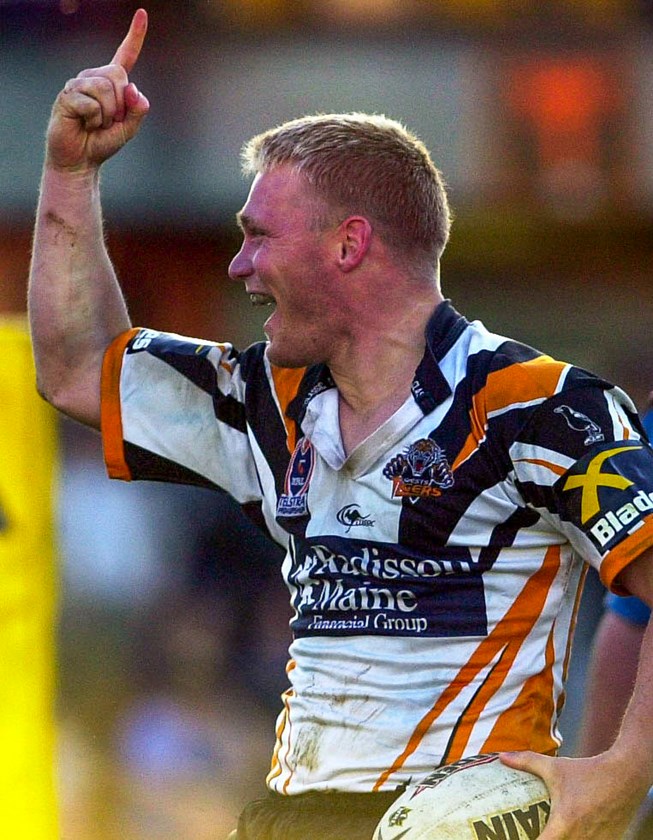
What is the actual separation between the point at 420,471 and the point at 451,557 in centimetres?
22

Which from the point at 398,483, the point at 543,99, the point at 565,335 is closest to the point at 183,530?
the point at 565,335

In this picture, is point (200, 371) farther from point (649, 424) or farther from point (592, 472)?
point (649, 424)

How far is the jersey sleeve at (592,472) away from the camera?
3.32 meters

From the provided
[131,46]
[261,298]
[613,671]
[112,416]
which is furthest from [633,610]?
[131,46]

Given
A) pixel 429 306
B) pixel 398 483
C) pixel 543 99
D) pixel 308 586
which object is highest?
pixel 543 99

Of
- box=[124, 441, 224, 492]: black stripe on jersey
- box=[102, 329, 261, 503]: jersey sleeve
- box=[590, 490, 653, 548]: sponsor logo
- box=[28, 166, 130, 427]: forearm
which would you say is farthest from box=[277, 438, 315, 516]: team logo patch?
box=[590, 490, 653, 548]: sponsor logo

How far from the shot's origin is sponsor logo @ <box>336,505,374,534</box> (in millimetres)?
3656

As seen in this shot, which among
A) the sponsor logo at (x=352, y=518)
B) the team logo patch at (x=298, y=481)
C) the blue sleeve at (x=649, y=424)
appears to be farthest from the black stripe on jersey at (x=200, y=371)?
the blue sleeve at (x=649, y=424)

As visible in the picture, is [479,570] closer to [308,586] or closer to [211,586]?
[308,586]

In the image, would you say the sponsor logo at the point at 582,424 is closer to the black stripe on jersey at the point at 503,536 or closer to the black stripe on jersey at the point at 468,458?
the black stripe on jersey at the point at 468,458

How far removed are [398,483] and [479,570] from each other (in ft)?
0.95

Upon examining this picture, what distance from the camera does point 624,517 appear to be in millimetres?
3318

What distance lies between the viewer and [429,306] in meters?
3.90

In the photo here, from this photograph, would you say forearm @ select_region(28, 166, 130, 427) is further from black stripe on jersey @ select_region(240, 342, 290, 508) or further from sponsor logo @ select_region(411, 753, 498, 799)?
sponsor logo @ select_region(411, 753, 498, 799)
